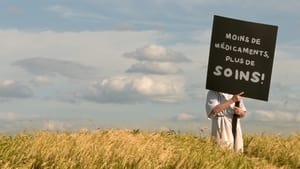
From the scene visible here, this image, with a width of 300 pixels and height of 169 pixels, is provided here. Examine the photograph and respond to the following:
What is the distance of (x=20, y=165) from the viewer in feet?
30.8

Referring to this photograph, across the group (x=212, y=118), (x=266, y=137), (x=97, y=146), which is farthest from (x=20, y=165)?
(x=266, y=137)

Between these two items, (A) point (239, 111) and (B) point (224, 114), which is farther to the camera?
(B) point (224, 114)

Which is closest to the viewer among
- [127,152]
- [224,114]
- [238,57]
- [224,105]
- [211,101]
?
[127,152]

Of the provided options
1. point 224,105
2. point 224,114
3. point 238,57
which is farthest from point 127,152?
point 238,57

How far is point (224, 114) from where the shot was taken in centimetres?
1412

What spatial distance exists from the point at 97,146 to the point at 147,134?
376cm

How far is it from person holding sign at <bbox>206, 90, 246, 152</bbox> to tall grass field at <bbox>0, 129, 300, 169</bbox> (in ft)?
0.89

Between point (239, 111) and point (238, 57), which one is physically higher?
point (238, 57)

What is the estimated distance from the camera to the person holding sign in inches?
546

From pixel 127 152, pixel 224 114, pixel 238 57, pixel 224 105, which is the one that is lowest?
pixel 127 152

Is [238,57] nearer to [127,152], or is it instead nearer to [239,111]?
[239,111]

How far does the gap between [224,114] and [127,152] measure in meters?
3.84

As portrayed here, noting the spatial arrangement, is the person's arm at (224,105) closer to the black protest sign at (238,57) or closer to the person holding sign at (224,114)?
the person holding sign at (224,114)

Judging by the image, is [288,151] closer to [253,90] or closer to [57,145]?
[253,90]
